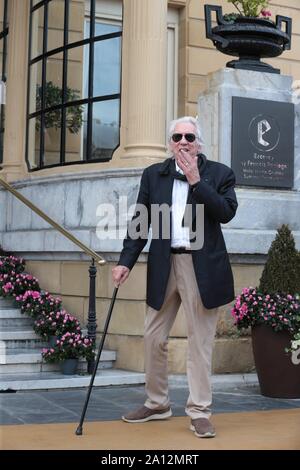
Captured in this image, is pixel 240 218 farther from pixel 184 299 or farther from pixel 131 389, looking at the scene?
pixel 184 299

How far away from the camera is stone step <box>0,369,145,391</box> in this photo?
21.6 ft

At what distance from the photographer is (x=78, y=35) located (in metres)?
9.08

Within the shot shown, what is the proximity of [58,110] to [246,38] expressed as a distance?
261 centimetres

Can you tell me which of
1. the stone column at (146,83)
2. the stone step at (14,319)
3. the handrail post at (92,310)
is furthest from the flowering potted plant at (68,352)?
the stone column at (146,83)

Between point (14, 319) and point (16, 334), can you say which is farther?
point (14, 319)

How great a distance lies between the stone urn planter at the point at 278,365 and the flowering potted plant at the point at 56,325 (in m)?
1.93

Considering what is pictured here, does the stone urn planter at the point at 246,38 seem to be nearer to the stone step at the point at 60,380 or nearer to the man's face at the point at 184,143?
the man's face at the point at 184,143

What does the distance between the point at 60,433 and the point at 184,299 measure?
123 centimetres

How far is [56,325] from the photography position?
24.5ft

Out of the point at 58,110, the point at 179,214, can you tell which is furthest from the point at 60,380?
the point at 58,110

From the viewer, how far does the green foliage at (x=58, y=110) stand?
29.6ft

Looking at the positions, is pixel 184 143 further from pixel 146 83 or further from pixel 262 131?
pixel 146 83

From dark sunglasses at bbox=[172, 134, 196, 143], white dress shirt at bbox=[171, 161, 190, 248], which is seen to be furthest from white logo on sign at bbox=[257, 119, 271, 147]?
dark sunglasses at bbox=[172, 134, 196, 143]

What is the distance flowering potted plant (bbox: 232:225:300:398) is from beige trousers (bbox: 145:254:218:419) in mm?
1551
